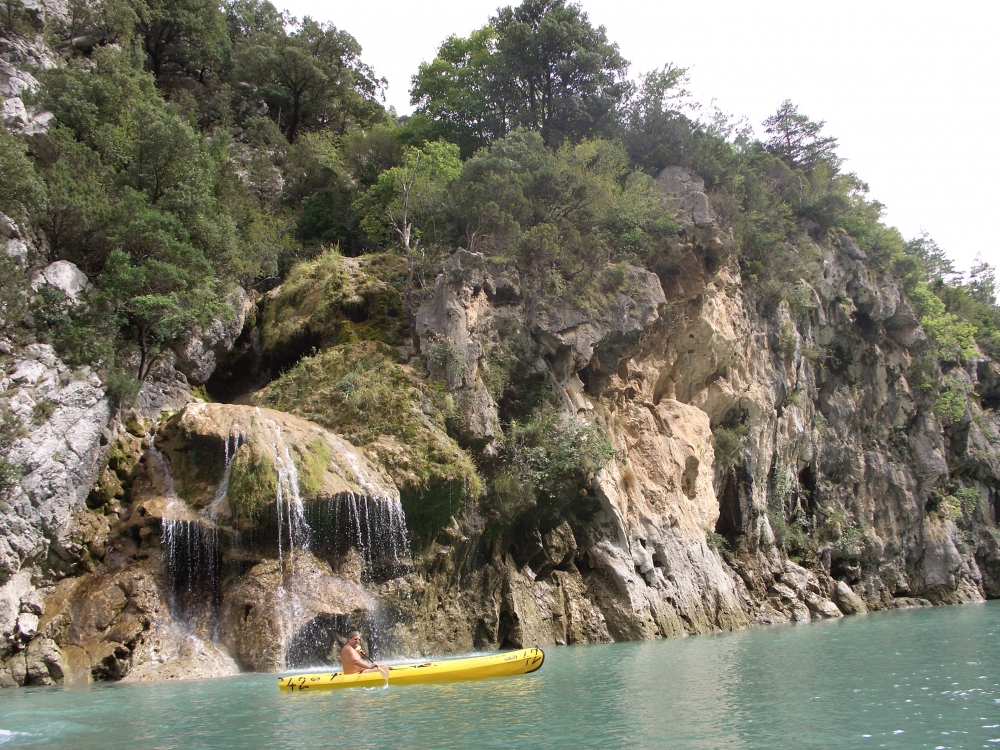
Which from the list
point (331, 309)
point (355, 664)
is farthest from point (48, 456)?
point (331, 309)

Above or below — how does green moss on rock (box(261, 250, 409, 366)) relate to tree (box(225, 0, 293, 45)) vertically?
below

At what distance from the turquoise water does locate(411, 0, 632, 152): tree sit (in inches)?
923

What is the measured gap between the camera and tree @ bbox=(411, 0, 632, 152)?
30844mm

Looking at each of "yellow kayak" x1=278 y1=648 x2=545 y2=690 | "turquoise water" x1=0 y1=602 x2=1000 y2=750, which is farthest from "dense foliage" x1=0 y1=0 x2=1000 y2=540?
"turquoise water" x1=0 y1=602 x2=1000 y2=750

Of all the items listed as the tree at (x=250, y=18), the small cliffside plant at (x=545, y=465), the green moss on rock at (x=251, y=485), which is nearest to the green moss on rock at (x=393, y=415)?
the small cliffside plant at (x=545, y=465)

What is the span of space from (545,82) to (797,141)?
1539cm

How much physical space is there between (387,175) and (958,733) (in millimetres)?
23967

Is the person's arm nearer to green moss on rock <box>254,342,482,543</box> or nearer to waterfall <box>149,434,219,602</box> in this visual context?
waterfall <box>149,434,219,602</box>

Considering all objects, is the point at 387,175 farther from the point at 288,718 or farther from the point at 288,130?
the point at 288,718

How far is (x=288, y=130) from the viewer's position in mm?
35375

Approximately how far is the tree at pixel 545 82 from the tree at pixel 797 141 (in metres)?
11.6

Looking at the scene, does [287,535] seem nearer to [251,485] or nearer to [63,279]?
[251,485]

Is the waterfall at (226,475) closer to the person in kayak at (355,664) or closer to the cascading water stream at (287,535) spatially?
the cascading water stream at (287,535)

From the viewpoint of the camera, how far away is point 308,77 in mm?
34719
